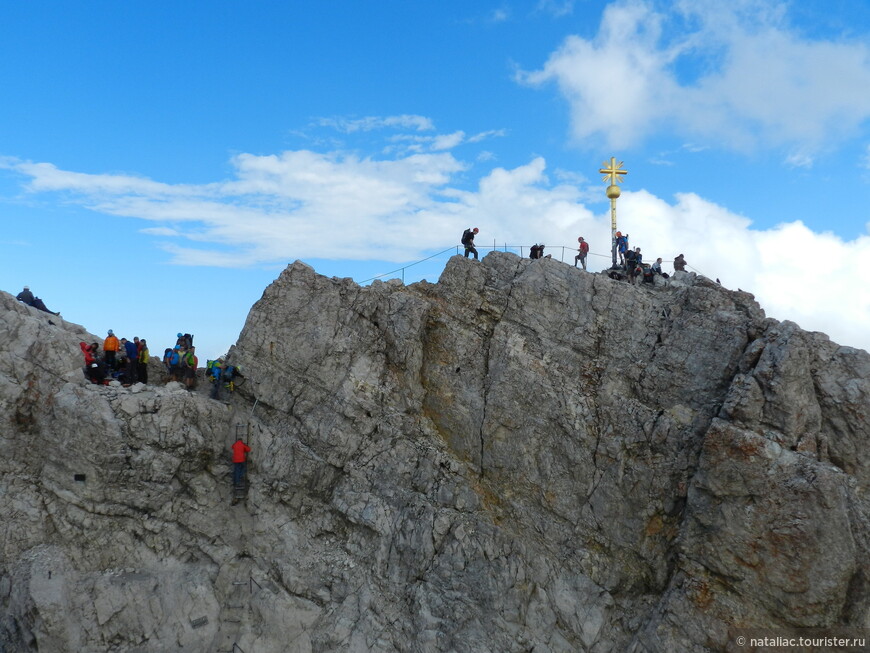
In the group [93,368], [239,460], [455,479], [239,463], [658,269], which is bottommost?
[455,479]

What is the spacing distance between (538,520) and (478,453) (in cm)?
314

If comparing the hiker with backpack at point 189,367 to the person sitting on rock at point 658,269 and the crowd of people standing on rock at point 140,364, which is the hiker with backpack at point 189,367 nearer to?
the crowd of people standing on rock at point 140,364

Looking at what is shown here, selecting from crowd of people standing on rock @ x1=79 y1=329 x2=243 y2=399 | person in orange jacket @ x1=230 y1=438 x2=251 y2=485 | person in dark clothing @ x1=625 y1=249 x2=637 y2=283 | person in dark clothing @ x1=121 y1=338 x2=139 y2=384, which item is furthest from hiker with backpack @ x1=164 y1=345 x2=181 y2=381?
person in dark clothing @ x1=625 y1=249 x2=637 y2=283

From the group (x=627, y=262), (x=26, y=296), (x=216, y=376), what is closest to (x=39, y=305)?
(x=26, y=296)

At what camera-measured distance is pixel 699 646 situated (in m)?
18.3

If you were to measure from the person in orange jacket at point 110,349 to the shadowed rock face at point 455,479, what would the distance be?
101cm

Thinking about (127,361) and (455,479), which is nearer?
(455,479)

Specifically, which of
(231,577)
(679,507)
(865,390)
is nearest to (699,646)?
(679,507)

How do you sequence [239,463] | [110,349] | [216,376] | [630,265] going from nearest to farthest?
[239,463] → [110,349] → [216,376] → [630,265]

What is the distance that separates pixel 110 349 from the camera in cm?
2298

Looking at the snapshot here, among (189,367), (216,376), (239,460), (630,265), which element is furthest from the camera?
(630,265)

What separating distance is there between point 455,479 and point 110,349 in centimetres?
1391

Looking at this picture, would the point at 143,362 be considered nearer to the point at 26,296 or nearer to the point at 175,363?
the point at 175,363

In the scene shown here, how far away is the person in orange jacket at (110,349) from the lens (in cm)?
2297
